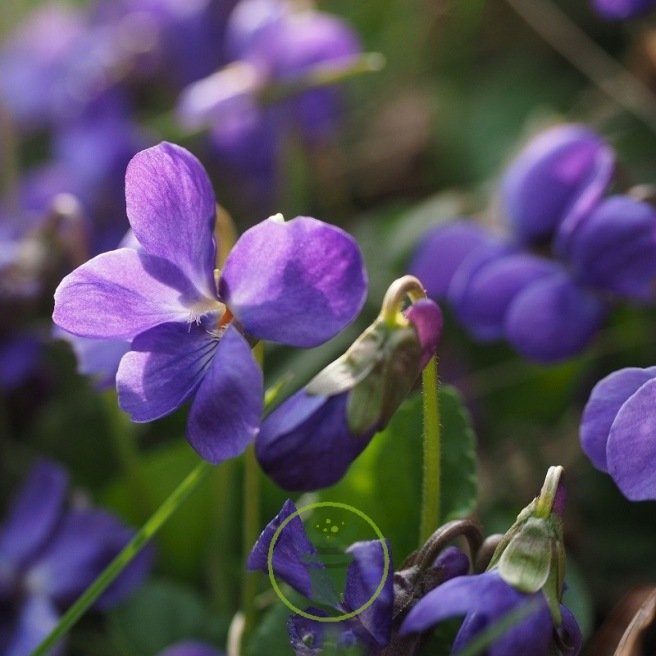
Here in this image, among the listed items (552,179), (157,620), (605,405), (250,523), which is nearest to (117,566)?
(250,523)

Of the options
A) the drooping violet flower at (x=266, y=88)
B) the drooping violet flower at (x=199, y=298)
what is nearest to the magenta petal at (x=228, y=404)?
the drooping violet flower at (x=199, y=298)

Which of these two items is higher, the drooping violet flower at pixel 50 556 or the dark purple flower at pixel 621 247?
the dark purple flower at pixel 621 247

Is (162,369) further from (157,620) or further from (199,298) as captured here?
(157,620)

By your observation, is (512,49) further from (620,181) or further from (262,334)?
(262,334)

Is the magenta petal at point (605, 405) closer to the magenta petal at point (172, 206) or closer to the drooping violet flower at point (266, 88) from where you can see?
the magenta petal at point (172, 206)

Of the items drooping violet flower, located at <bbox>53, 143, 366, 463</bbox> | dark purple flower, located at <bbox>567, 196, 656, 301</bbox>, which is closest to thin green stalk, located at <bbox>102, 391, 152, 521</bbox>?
drooping violet flower, located at <bbox>53, 143, 366, 463</bbox>
